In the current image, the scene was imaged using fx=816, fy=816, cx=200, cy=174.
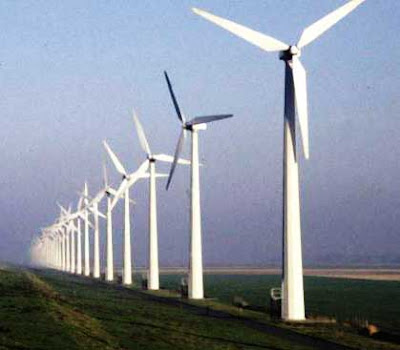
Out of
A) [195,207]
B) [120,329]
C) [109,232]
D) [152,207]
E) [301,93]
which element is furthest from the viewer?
[109,232]

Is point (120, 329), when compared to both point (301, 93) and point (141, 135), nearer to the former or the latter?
point (301, 93)

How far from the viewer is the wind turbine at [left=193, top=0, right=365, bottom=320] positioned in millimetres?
58906

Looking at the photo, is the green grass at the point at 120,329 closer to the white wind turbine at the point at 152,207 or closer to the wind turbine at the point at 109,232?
the white wind turbine at the point at 152,207

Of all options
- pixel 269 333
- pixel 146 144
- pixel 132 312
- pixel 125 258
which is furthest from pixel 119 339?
pixel 125 258

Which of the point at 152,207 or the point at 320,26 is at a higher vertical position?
the point at 320,26

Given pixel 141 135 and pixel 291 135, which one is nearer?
pixel 291 135

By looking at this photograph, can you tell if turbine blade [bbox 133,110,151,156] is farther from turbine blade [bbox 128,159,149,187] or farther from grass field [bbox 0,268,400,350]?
grass field [bbox 0,268,400,350]

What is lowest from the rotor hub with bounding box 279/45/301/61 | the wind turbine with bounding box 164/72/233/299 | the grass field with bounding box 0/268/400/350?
the grass field with bounding box 0/268/400/350

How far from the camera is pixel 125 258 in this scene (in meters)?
132

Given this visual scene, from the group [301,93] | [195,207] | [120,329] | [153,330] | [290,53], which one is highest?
[290,53]

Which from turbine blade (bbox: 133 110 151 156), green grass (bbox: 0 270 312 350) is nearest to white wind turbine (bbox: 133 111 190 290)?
turbine blade (bbox: 133 110 151 156)

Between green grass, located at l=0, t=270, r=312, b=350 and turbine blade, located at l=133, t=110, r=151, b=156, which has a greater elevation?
turbine blade, located at l=133, t=110, r=151, b=156

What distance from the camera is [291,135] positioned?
60031mm

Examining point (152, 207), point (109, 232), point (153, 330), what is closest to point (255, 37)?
point (153, 330)
